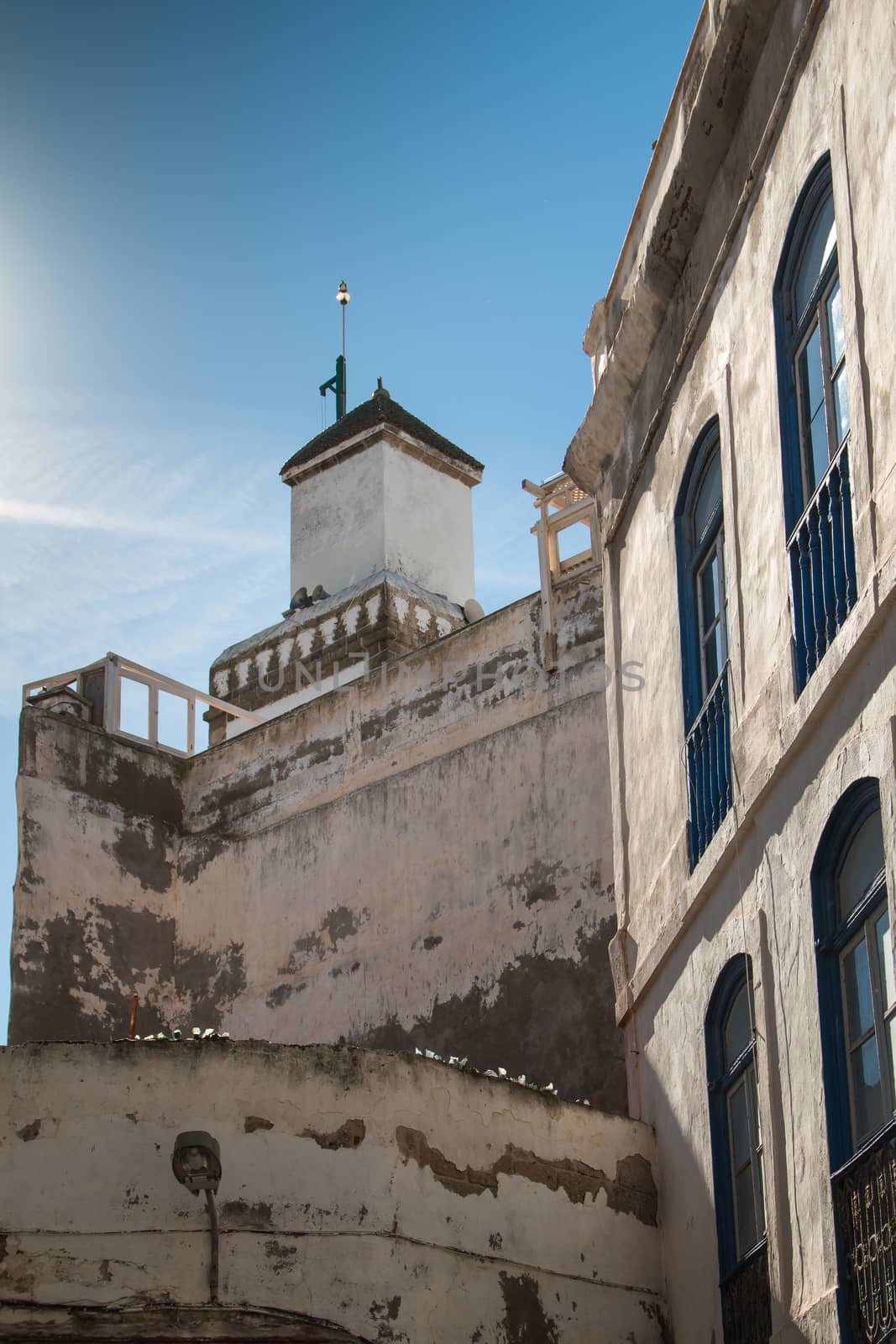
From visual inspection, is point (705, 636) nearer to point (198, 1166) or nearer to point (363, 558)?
point (198, 1166)

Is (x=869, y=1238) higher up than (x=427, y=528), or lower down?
lower down

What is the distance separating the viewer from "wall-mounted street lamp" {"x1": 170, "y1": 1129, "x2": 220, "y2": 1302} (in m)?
10.3

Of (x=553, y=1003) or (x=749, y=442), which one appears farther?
(x=553, y=1003)

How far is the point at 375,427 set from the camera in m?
25.1

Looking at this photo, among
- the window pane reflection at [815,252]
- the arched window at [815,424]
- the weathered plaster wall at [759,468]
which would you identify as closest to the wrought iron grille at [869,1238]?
the weathered plaster wall at [759,468]

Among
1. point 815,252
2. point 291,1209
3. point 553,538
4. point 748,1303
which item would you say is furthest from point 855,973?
point 553,538

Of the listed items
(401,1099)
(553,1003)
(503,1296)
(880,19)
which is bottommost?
(503,1296)

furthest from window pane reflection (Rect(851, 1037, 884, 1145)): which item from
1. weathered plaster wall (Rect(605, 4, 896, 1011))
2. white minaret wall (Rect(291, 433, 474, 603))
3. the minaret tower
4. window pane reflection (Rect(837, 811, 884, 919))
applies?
white minaret wall (Rect(291, 433, 474, 603))

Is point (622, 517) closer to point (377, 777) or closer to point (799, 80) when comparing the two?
point (799, 80)

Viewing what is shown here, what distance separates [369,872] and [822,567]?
9.52 metres

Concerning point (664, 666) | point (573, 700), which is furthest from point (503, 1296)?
point (573, 700)

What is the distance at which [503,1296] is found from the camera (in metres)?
10.7

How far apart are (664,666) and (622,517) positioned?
1.51 m

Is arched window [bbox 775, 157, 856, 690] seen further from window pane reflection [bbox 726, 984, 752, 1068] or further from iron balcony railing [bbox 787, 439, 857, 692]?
window pane reflection [bbox 726, 984, 752, 1068]
